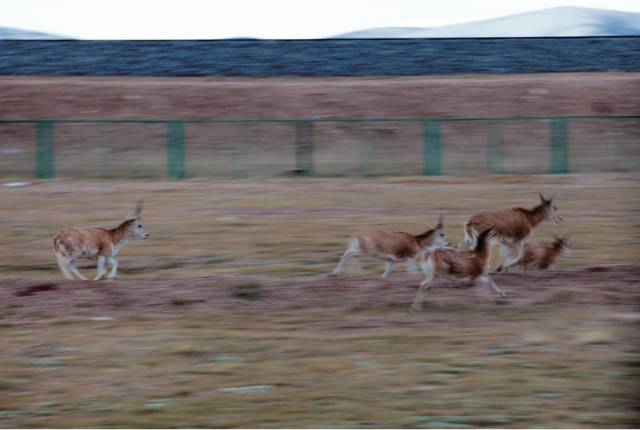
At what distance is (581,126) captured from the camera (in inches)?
1522

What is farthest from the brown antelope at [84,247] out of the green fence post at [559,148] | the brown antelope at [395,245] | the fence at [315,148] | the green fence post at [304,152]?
the green fence post at [559,148]

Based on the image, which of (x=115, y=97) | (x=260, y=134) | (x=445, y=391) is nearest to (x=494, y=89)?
(x=260, y=134)

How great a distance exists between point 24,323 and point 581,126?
28.2 metres

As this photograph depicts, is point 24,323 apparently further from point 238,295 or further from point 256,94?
point 256,94

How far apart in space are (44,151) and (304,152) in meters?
7.68

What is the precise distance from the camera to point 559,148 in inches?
1421

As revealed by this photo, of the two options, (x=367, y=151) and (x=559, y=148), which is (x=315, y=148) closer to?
(x=367, y=151)

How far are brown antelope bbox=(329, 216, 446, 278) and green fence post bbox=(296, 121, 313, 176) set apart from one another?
19449 millimetres

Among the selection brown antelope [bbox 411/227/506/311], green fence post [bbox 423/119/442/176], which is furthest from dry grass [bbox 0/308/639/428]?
green fence post [bbox 423/119/442/176]

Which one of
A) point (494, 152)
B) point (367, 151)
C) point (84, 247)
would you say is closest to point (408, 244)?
point (84, 247)

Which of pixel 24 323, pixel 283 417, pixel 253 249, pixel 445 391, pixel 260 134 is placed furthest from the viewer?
pixel 260 134

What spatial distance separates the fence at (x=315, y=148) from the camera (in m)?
35.4

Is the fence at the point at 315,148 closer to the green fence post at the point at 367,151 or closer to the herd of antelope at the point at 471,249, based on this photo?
the green fence post at the point at 367,151

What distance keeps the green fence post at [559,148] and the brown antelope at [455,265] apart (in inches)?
851
